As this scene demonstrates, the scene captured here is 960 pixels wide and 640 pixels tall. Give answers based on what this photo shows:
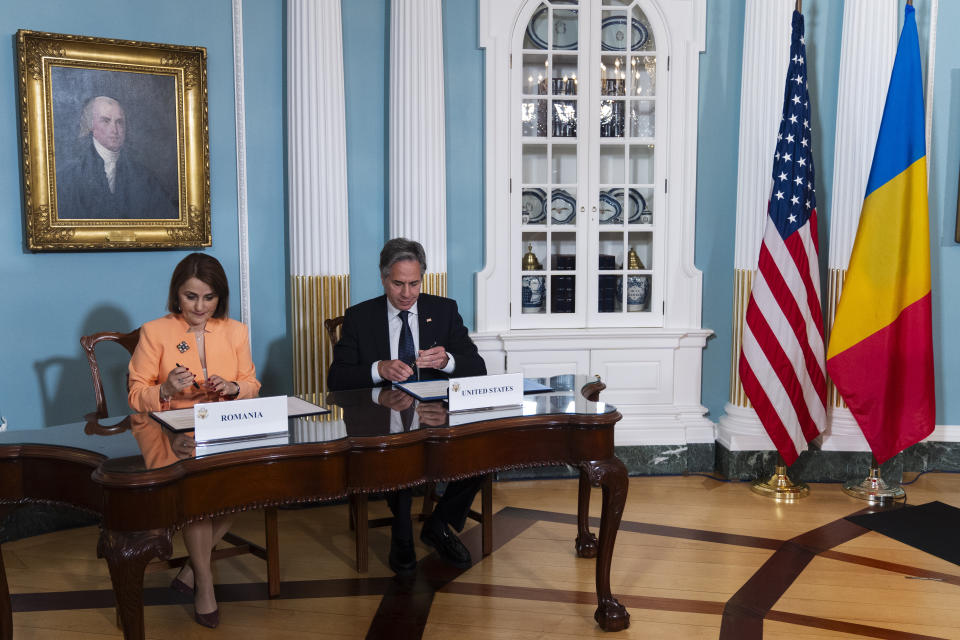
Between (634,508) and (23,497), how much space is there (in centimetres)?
286

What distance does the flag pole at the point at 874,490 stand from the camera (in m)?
4.41

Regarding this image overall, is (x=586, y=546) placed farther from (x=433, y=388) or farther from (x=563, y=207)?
(x=563, y=207)

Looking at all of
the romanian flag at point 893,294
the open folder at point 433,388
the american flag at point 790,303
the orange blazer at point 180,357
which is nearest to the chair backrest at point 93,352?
the orange blazer at point 180,357

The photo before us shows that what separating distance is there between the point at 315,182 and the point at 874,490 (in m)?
3.32

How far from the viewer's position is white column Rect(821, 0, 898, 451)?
14.6 feet

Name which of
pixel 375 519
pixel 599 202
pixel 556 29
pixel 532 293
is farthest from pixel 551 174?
pixel 375 519

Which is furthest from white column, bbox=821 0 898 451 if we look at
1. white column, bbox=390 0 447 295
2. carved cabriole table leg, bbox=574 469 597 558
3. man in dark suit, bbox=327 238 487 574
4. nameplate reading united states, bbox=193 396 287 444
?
nameplate reading united states, bbox=193 396 287 444

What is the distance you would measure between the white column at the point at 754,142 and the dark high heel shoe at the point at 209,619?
2.91 m

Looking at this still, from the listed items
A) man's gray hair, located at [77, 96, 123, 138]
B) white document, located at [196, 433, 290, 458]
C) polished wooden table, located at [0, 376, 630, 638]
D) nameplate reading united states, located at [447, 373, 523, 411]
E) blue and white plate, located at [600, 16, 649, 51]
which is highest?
blue and white plate, located at [600, 16, 649, 51]

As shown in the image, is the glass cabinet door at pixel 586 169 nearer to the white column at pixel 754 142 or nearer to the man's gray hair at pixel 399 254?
the white column at pixel 754 142

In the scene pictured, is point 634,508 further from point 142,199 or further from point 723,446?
point 142,199

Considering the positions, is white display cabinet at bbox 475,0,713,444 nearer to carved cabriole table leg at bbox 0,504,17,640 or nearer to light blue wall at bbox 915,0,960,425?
light blue wall at bbox 915,0,960,425

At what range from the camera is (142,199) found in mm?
4082

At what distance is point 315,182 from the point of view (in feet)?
14.0
